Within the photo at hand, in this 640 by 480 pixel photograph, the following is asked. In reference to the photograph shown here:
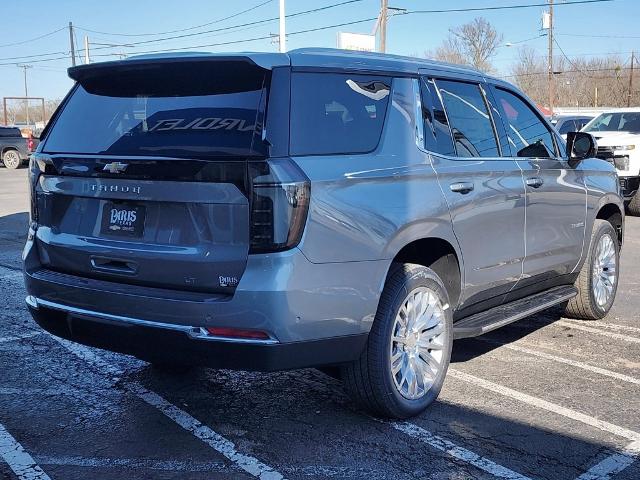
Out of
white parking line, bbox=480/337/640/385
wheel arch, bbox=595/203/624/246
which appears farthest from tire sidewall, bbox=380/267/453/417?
wheel arch, bbox=595/203/624/246

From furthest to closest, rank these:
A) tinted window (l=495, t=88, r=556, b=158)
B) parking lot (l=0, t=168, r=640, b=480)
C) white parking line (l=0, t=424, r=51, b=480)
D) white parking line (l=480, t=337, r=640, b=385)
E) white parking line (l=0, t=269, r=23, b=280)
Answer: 1. white parking line (l=0, t=269, r=23, b=280)
2. tinted window (l=495, t=88, r=556, b=158)
3. white parking line (l=480, t=337, r=640, b=385)
4. parking lot (l=0, t=168, r=640, b=480)
5. white parking line (l=0, t=424, r=51, b=480)

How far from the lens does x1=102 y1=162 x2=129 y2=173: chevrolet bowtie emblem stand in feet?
11.4

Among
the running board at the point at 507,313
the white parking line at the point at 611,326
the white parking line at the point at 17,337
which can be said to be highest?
the running board at the point at 507,313

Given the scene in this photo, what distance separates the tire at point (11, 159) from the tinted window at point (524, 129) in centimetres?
2760

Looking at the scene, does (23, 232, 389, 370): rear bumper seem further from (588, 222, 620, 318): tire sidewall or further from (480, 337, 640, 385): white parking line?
(588, 222, 620, 318): tire sidewall

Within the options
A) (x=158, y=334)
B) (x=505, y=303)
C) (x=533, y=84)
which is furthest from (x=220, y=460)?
(x=533, y=84)

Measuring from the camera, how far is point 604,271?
20.5ft

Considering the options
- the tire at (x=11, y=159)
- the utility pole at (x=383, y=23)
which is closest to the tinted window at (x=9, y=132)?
the tire at (x=11, y=159)

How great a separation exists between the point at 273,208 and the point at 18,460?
68.4 inches

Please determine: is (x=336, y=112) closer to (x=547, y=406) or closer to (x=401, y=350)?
(x=401, y=350)

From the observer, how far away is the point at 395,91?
13.0 feet

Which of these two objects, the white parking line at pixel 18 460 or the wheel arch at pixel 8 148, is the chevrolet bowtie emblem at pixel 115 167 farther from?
the wheel arch at pixel 8 148

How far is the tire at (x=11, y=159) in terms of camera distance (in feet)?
95.1

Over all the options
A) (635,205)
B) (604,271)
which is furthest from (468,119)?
(635,205)
